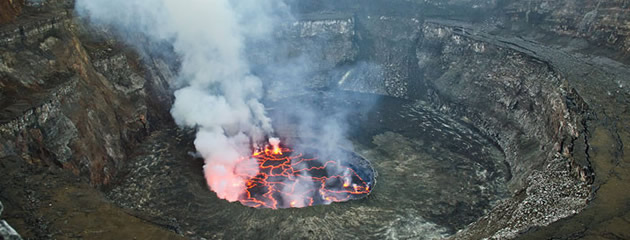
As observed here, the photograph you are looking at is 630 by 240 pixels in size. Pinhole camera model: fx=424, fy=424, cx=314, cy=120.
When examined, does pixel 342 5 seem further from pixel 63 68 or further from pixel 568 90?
pixel 63 68

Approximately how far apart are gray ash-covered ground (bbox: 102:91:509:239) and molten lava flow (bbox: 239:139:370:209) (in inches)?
69.3

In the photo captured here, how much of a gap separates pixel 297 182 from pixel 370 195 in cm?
537

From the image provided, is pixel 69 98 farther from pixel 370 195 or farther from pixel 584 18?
pixel 584 18

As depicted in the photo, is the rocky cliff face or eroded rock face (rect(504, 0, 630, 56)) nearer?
the rocky cliff face

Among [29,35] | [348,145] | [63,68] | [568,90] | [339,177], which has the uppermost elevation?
[29,35]

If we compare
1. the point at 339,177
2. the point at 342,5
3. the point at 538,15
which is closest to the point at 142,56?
the point at 339,177

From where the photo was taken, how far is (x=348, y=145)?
36.0 metres

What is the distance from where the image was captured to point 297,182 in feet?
99.3

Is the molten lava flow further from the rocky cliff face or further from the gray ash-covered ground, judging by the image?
the rocky cliff face

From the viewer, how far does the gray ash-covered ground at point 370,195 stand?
24.3 m

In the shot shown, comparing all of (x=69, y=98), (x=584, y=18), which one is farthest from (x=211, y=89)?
(x=584, y=18)

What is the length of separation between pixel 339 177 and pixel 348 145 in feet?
17.1

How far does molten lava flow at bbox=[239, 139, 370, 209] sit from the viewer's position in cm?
2803

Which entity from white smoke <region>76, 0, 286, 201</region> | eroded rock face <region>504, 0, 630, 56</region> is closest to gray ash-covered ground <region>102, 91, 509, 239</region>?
white smoke <region>76, 0, 286, 201</region>
